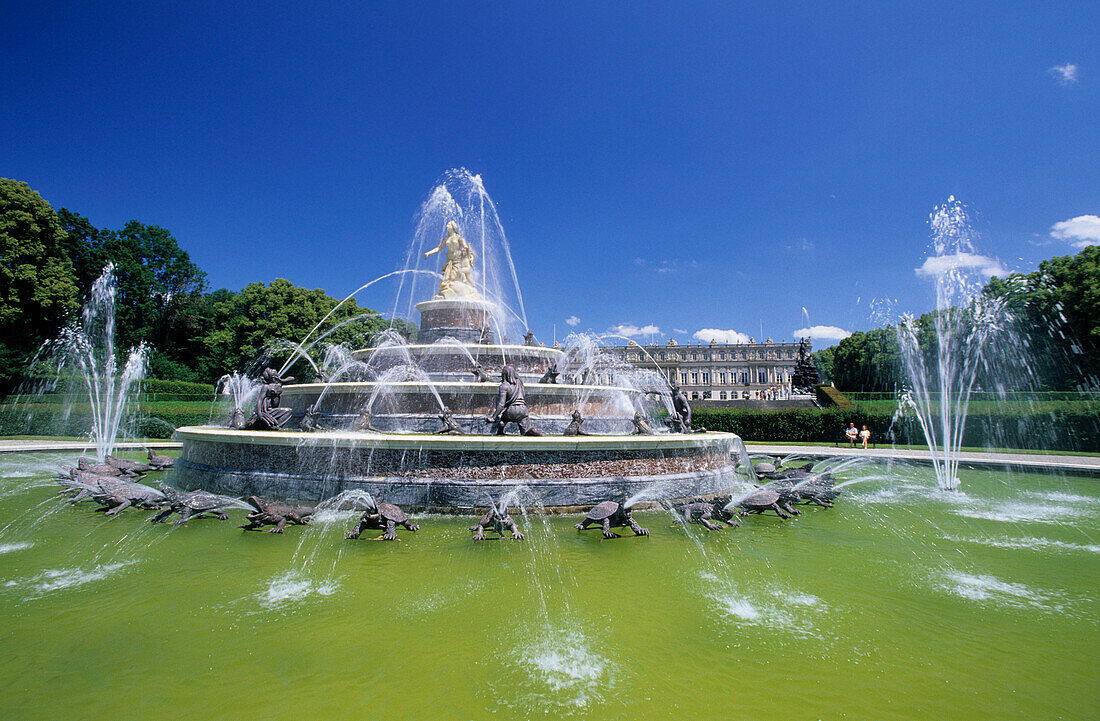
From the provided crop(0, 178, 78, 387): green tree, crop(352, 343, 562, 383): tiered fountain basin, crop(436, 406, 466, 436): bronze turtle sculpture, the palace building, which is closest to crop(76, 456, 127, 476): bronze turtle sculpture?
crop(352, 343, 562, 383): tiered fountain basin

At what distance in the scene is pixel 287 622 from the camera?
5332 millimetres

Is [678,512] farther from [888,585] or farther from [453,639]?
[453,639]

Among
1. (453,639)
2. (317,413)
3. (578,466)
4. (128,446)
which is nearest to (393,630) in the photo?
(453,639)

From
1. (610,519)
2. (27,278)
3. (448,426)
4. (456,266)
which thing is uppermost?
(27,278)

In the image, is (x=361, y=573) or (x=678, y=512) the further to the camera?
(x=678, y=512)

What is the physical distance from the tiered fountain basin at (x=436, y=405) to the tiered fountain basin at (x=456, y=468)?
2864 mm

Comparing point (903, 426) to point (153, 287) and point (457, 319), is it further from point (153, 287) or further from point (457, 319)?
point (153, 287)

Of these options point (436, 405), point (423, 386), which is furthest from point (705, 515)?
point (423, 386)

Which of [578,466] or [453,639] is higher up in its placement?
[578,466]

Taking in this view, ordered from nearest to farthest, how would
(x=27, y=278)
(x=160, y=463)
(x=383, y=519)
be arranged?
(x=383, y=519) < (x=160, y=463) < (x=27, y=278)

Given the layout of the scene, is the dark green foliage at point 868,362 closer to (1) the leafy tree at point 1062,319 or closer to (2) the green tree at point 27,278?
(1) the leafy tree at point 1062,319

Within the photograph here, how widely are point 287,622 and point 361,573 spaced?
1.51 metres

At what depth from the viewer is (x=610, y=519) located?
29.4ft

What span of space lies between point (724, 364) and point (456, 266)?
4724 inches
